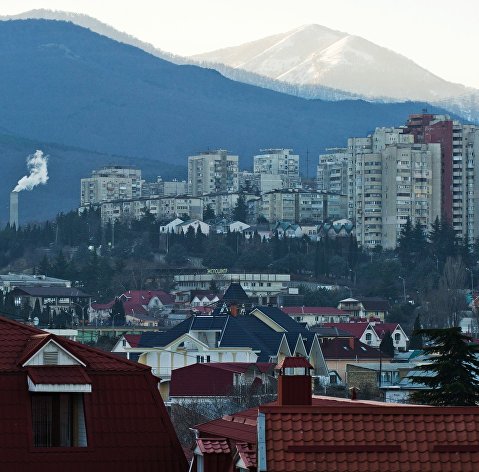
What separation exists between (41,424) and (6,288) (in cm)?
17908

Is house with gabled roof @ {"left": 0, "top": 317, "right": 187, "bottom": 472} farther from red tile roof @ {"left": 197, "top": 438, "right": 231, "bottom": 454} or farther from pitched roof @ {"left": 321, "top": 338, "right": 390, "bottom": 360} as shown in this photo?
pitched roof @ {"left": 321, "top": 338, "right": 390, "bottom": 360}

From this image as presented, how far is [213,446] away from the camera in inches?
773

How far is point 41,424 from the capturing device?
68.6 feet

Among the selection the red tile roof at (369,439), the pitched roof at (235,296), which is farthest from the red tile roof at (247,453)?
the pitched roof at (235,296)

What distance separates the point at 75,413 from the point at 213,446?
2.05m

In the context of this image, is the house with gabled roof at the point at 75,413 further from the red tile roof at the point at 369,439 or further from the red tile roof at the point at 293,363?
the red tile roof at the point at 369,439

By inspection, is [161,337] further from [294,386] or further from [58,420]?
[294,386]

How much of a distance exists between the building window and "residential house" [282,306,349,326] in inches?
5781

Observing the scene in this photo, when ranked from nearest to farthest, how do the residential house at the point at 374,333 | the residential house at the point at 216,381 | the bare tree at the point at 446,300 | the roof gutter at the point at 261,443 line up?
the roof gutter at the point at 261,443
the residential house at the point at 216,381
the residential house at the point at 374,333
the bare tree at the point at 446,300

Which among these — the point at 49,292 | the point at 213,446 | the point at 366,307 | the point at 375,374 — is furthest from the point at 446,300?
the point at 213,446

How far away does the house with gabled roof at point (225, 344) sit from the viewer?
105 meters

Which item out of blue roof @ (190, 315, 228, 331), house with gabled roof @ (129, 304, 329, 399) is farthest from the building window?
blue roof @ (190, 315, 228, 331)

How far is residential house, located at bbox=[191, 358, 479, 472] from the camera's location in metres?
17.4

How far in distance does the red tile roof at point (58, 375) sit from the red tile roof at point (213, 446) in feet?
5.32
